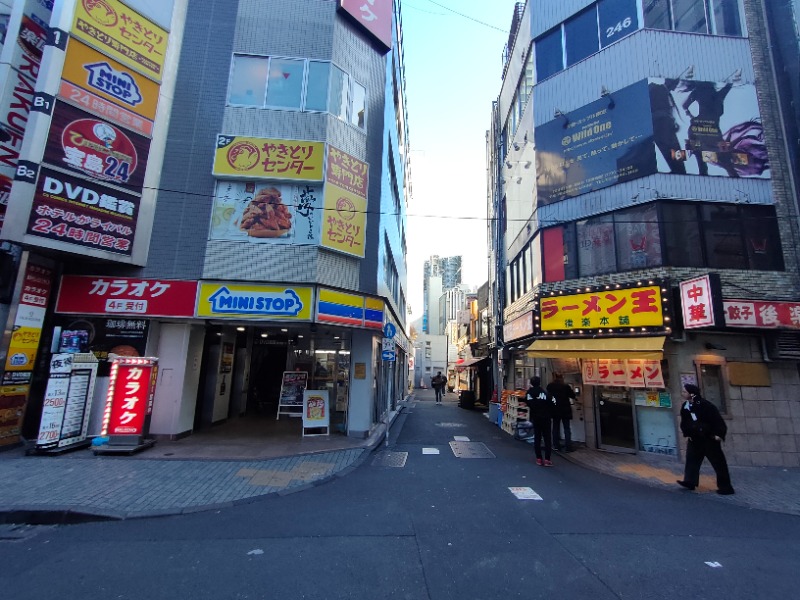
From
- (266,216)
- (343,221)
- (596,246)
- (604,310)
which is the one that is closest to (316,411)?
(343,221)

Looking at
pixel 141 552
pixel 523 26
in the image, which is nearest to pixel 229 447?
pixel 141 552

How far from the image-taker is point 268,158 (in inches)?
410

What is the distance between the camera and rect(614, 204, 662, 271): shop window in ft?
31.3

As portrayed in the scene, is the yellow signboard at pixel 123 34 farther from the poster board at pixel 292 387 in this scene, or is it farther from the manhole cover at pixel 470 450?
the manhole cover at pixel 470 450

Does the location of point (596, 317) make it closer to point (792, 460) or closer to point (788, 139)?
point (792, 460)

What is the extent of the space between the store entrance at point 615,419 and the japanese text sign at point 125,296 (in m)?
10.7

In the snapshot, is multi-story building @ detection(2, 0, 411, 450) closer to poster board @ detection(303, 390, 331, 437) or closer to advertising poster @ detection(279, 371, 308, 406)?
advertising poster @ detection(279, 371, 308, 406)

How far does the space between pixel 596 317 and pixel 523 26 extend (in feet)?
37.4

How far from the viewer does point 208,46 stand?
1109cm

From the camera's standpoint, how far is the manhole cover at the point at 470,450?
29.9ft

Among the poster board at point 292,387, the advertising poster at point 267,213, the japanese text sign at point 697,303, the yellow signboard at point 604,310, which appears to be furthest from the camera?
the poster board at point 292,387

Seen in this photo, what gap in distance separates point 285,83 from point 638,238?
10417mm

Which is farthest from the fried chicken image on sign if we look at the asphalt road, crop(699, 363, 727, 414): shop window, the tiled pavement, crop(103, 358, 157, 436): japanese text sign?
crop(699, 363, 727, 414): shop window

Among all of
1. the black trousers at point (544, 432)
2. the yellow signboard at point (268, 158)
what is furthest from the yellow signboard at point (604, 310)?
the yellow signboard at point (268, 158)
